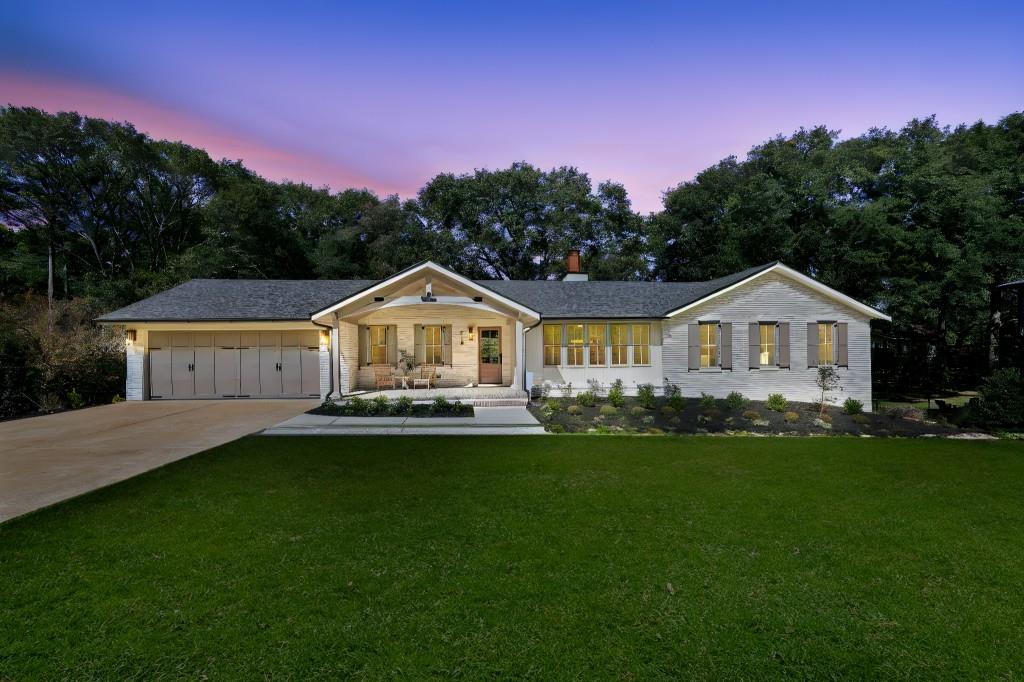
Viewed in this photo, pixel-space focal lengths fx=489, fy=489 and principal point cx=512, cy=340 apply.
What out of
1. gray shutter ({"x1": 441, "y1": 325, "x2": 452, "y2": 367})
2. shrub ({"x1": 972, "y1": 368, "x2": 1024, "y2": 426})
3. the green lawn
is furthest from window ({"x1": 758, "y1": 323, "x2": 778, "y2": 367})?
gray shutter ({"x1": 441, "y1": 325, "x2": 452, "y2": 367})

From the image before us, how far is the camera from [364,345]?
17391 millimetres

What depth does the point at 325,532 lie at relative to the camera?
15.5 ft

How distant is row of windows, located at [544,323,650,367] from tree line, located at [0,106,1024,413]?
9.84m

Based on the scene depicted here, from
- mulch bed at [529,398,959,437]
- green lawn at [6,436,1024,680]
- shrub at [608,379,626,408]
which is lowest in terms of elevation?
mulch bed at [529,398,959,437]

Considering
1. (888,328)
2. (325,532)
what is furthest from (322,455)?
(888,328)

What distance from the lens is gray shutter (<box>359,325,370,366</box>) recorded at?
17.3m

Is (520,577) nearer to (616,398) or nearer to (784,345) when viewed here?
(616,398)

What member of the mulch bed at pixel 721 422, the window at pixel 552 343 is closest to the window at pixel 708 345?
the mulch bed at pixel 721 422

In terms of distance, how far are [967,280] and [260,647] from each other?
85.5 feet

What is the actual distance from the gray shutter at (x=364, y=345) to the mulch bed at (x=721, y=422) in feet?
21.9

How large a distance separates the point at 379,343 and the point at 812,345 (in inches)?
590

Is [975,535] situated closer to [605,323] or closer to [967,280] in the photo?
[605,323]

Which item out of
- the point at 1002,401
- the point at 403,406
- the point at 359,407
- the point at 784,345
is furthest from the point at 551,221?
the point at 1002,401

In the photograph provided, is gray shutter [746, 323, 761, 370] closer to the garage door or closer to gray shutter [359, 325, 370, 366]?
gray shutter [359, 325, 370, 366]
